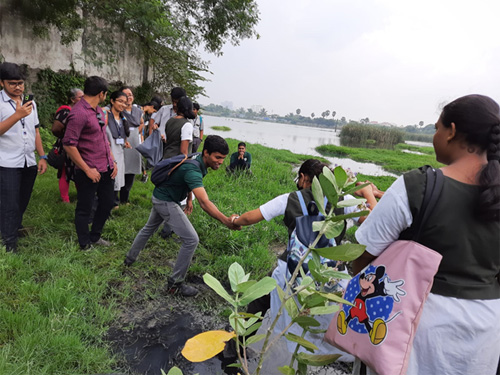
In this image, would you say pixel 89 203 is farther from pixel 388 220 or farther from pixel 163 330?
pixel 388 220

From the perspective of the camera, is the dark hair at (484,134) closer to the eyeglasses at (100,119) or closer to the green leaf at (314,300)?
the green leaf at (314,300)

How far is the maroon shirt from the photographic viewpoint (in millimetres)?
2629

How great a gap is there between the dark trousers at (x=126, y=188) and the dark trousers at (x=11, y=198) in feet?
4.81

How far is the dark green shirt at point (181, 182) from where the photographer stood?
2285 mm

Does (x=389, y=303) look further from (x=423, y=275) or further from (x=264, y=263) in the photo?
(x=264, y=263)

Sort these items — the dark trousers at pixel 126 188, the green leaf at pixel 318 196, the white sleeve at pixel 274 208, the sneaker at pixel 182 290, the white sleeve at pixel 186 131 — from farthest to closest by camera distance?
the dark trousers at pixel 126 188 < the white sleeve at pixel 186 131 < the sneaker at pixel 182 290 < the white sleeve at pixel 274 208 < the green leaf at pixel 318 196

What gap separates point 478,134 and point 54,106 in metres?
7.98

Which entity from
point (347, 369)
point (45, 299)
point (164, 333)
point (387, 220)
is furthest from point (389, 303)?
point (45, 299)

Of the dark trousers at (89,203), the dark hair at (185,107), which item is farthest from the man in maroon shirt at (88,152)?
the dark hair at (185,107)

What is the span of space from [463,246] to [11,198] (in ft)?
10.3

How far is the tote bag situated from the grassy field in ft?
5.20

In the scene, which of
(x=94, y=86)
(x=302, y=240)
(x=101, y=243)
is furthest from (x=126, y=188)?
(x=302, y=240)

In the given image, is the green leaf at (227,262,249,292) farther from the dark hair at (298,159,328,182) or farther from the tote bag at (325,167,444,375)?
the dark hair at (298,159,328,182)

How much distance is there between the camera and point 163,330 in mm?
2287
